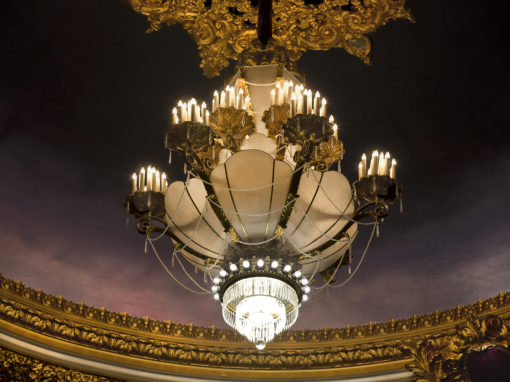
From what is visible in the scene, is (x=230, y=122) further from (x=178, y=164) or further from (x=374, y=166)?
(x=178, y=164)

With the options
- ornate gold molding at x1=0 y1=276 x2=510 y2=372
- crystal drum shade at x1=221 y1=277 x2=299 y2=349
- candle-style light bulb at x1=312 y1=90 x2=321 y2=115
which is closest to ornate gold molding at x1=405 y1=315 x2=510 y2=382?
ornate gold molding at x1=0 y1=276 x2=510 y2=372

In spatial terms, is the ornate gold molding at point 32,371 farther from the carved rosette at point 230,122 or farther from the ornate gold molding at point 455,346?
the carved rosette at point 230,122

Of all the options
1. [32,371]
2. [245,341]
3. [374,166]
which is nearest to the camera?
[374,166]

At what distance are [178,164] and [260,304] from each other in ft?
8.59

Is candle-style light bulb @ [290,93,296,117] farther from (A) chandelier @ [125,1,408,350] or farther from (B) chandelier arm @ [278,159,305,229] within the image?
(B) chandelier arm @ [278,159,305,229]

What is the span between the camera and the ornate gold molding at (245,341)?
23.0 ft

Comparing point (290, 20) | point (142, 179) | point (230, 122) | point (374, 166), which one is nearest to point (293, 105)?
point (230, 122)

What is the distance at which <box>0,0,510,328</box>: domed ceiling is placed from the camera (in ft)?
21.2

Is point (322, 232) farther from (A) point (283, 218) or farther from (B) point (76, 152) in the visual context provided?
(B) point (76, 152)

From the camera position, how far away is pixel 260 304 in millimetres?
4996

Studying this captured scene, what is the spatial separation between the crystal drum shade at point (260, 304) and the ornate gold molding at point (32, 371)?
228 centimetres

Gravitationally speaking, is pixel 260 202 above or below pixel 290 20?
below

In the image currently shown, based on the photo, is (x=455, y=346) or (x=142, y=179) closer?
(x=142, y=179)

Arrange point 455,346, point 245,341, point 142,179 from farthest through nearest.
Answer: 1. point 245,341
2. point 455,346
3. point 142,179
